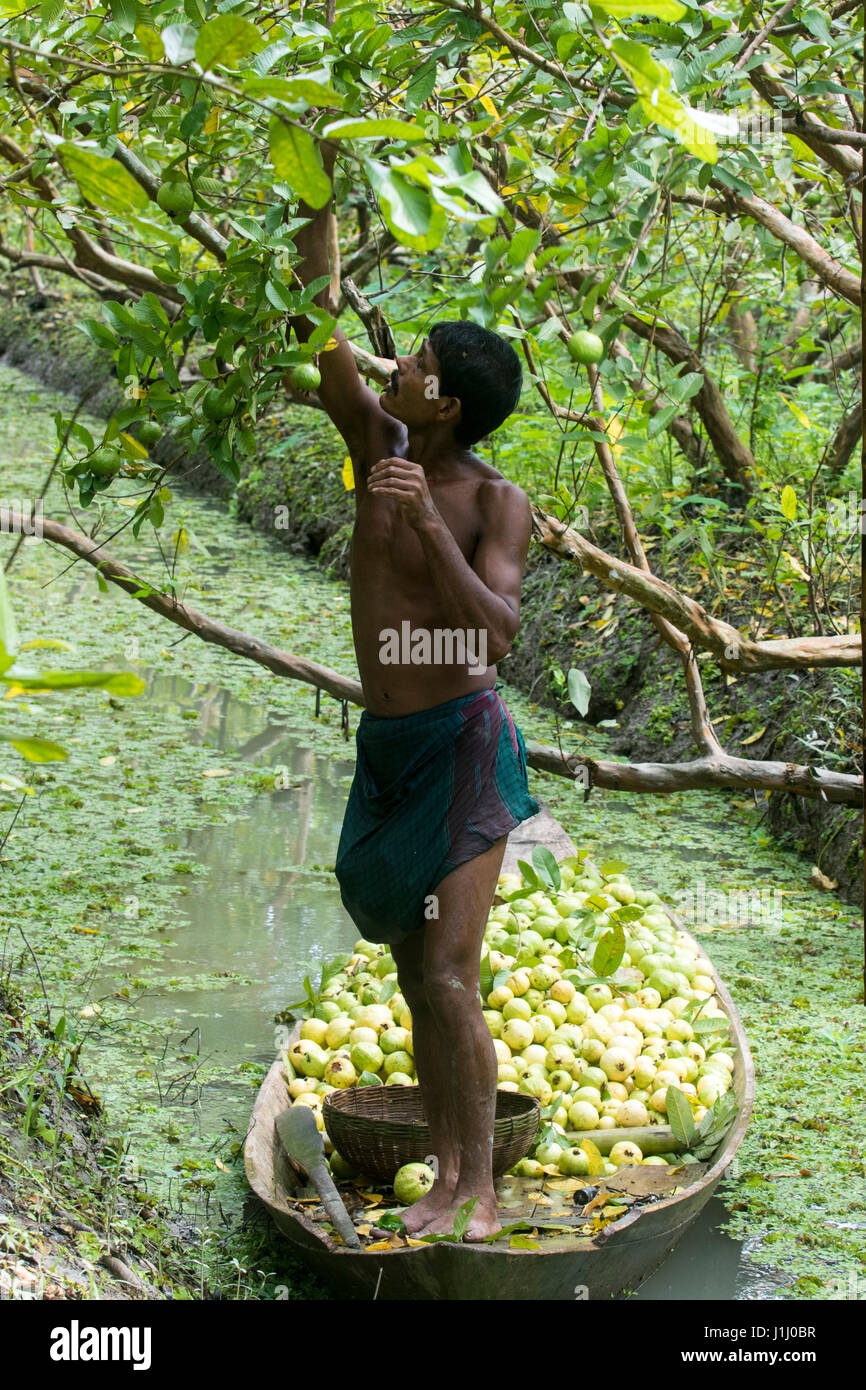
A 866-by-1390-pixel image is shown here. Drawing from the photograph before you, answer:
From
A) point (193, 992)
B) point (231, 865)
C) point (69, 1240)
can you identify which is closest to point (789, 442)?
point (231, 865)

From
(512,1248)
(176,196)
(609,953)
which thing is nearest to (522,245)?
(176,196)

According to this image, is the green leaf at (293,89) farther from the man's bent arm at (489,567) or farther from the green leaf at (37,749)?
the man's bent arm at (489,567)

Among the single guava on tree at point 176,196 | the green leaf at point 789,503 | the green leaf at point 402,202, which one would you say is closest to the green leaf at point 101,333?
the single guava on tree at point 176,196

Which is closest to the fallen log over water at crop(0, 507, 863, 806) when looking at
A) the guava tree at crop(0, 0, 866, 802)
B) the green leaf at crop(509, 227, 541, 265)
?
the guava tree at crop(0, 0, 866, 802)

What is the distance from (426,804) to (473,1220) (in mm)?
732

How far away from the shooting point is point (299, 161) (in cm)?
123

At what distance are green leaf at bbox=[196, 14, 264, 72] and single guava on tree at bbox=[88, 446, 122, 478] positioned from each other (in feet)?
3.17

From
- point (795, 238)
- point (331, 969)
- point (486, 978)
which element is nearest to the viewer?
point (486, 978)

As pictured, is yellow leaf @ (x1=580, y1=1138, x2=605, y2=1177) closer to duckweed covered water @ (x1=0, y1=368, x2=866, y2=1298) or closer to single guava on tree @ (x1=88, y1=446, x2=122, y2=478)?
duckweed covered water @ (x1=0, y1=368, x2=866, y2=1298)

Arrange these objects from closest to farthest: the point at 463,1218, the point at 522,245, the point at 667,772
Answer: the point at 522,245, the point at 463,1218, the point at 667,772

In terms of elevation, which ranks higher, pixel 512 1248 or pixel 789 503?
pixel 789 503

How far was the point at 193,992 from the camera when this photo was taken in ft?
12.2

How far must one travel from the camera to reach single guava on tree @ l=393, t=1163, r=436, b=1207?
2537 millimetres

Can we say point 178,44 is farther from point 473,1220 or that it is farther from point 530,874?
point 473,1220
